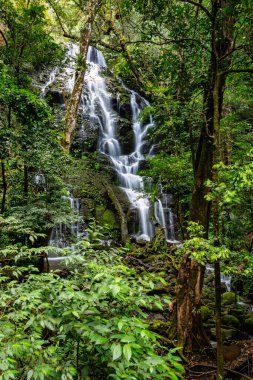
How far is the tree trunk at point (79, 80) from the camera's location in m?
7.80

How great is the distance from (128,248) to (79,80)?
18.7ft

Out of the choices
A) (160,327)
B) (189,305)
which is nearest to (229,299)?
(160,327)

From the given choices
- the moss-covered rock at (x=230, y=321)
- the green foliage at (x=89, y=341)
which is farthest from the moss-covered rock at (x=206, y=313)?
the green foliage at (x=89, y=341)

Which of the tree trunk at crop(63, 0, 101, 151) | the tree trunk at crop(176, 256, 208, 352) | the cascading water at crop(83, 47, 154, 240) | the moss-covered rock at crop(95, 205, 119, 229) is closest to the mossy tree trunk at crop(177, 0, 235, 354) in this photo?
the tree trunk at crop(176, 256, 208, 352)

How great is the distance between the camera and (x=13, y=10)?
694cm

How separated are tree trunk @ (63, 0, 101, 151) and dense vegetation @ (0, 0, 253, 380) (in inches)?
1.7

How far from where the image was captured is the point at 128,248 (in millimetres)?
4762

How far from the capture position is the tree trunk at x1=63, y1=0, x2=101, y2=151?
780 cm

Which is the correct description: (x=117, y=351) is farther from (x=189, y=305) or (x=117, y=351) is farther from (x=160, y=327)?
(x=160, y=327)

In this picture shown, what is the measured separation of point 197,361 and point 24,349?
3875 millimetres

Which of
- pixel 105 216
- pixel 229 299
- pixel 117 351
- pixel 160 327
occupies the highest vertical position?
pixel 105 216

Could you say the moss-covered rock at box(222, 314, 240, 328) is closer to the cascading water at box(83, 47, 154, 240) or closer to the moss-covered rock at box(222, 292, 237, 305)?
the moss-covered rock at box(222, 292, 237, 305)

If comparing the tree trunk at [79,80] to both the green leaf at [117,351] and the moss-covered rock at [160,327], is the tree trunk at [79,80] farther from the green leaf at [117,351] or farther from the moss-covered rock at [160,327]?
the green leaf at [117,351]

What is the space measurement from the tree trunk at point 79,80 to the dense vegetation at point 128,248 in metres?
0.04
